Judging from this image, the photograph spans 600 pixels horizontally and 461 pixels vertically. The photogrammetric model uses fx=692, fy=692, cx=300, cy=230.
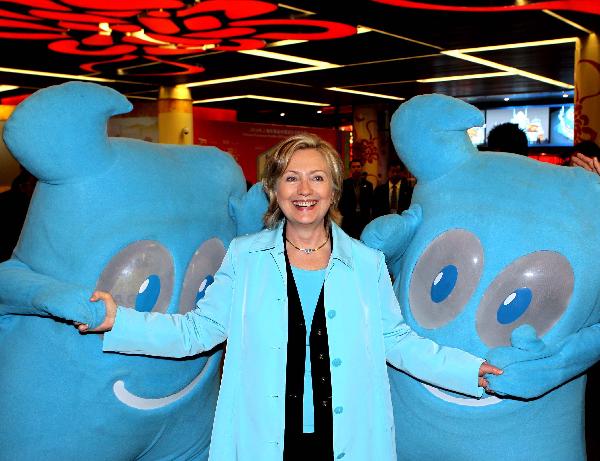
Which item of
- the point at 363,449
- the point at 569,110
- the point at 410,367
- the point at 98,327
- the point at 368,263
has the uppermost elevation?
the point at 569,110

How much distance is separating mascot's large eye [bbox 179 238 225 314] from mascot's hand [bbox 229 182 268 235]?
0.12 m

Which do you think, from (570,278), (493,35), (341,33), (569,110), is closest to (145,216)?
(570,278)

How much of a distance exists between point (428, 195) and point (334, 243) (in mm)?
556

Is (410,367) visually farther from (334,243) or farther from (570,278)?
(570,278)

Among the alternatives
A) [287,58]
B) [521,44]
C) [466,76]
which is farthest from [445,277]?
[466,76]

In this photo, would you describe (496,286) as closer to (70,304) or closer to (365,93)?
(70,304)

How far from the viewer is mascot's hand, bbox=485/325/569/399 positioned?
1.83m

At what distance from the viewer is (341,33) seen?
27.0 feet

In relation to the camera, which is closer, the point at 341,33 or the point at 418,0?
the point at 418,0

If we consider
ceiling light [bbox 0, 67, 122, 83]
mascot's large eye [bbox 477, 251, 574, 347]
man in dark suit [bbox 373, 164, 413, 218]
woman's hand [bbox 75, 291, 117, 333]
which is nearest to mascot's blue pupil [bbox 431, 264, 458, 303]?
mascot's large eye [bbox 477, 251, 574, 347]

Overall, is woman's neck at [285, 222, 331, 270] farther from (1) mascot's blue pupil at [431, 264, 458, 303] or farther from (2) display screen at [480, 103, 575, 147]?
(2) display screen at [480, 103, 575, 147]

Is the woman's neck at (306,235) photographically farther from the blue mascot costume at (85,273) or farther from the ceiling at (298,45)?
the ceiling at (298,45)

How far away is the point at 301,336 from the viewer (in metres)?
1.78

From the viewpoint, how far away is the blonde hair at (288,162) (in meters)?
1.84
